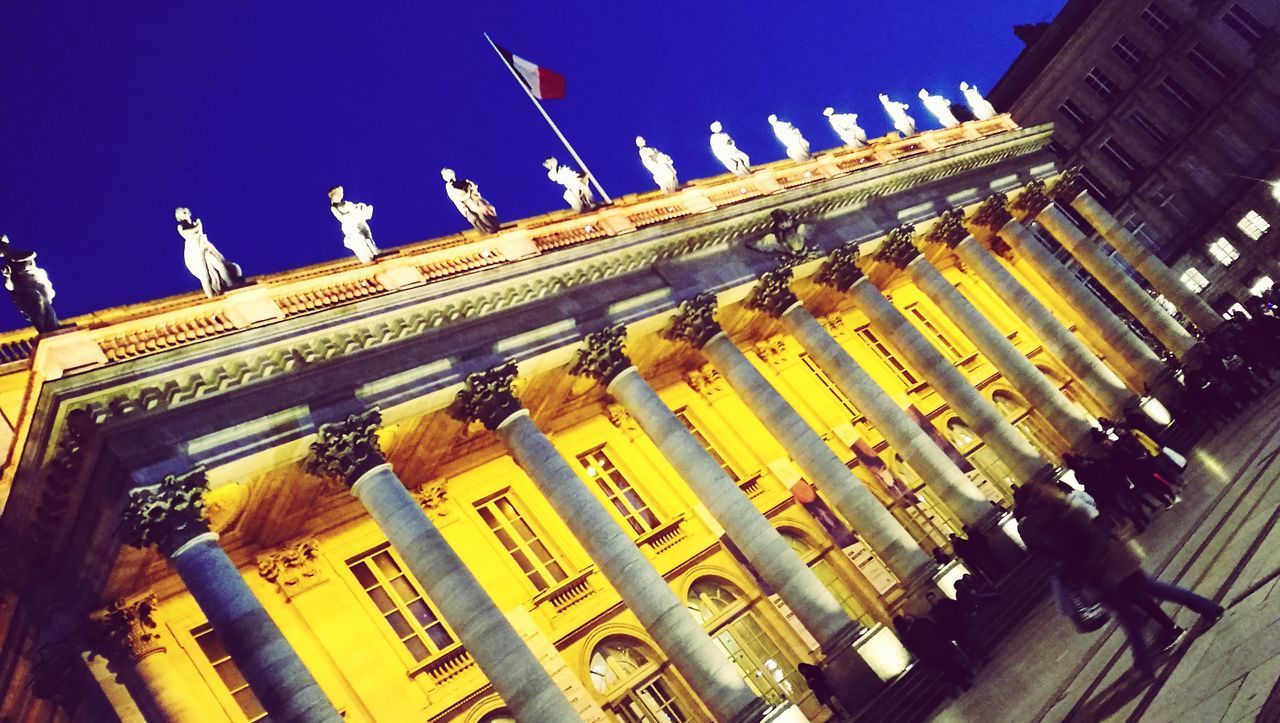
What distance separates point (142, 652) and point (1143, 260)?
125ft

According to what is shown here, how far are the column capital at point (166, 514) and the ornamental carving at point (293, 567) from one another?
4447 millimetres

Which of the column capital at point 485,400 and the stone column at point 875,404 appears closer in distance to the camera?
the column capital at point 485,400

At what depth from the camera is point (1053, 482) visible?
76.5 feet

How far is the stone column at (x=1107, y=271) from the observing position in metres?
31.5

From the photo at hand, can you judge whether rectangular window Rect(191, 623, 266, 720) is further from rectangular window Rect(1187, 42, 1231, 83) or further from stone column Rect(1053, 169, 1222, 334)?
rectangular window Rect(1187, 42, 1231, 83)

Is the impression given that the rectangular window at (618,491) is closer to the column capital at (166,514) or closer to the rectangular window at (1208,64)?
the column capital at (166,514)

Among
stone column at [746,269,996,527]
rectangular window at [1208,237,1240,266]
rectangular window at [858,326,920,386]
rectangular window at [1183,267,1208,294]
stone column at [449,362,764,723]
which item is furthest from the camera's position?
rectangular window at [1183,267,1208,294]

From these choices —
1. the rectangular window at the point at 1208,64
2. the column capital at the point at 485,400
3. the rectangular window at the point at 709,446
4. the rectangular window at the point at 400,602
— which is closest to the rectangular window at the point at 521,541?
the rectangular window at the point at 400,602

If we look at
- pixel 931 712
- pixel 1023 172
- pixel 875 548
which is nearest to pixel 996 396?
pixel 1023 172

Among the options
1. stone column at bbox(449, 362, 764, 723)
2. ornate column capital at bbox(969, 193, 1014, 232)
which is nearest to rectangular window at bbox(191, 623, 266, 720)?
stone column at bbox(449, 362, 764, 723)

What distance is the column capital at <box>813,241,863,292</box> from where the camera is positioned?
27031 mm

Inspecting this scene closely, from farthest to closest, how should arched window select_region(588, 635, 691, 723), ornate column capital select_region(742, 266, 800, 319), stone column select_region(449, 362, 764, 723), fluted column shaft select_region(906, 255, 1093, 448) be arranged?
fluted column shaft select_region(906, 255, 1093, 448), ornate column capital select_region(742, 266, 800, 319), arched window select_region(588, 635, 691, 723), stone column select_region(449, 362, 764, 723)

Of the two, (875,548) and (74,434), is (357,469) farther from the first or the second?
(875,548)

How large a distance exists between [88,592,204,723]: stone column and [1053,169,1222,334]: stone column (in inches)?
1416
